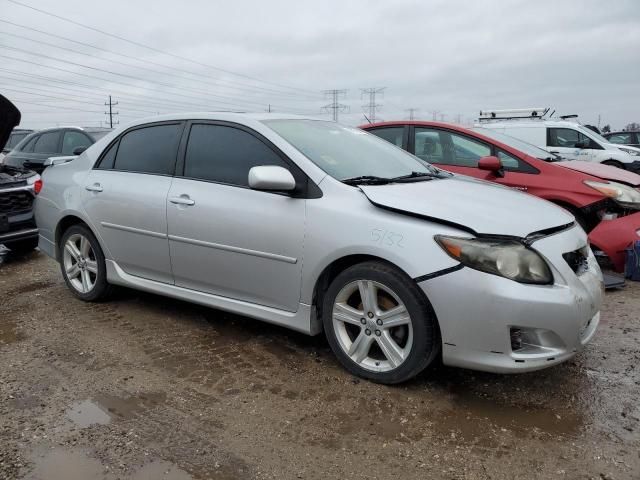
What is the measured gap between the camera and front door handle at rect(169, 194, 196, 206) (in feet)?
12.2

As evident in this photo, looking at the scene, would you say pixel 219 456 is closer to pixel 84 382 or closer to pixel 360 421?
pixel 360 421

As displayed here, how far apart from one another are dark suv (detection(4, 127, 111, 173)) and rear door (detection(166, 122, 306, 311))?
6.76 metres

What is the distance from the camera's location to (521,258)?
2.76m

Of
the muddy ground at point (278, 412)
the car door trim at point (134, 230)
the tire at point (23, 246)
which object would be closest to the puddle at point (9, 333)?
the muddy ground at point (278, 412)

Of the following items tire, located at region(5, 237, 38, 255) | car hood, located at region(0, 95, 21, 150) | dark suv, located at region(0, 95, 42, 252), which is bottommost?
tire, located at region(5, 237, 38, 255)

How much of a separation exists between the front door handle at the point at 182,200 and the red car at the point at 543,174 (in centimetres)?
325

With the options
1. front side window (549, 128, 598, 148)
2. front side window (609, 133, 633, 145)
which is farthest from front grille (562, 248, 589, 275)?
front side window (609, 133, 633, 145)

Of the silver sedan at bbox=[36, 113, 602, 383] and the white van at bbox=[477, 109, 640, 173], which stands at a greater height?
the white van at bbox=[477, 109, 640, 173]

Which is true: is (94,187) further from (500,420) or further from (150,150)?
(500,420)

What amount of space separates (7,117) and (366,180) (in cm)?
351

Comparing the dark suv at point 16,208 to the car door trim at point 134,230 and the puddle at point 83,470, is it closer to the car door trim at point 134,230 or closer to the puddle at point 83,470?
the car door trim at point 134,230

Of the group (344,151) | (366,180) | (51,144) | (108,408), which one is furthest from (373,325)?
(51,144)

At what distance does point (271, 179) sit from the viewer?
319 centimetres

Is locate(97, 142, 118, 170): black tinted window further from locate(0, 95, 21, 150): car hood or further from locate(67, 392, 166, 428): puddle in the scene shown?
locate(67, 392, 166, 428): puddle
